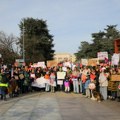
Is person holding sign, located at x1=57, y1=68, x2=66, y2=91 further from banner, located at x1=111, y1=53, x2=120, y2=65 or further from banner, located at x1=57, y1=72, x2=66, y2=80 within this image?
banner, located at x1=111, y1=53, x2=120, y2=65

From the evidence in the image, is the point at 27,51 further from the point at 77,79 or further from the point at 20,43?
the point at 77,79

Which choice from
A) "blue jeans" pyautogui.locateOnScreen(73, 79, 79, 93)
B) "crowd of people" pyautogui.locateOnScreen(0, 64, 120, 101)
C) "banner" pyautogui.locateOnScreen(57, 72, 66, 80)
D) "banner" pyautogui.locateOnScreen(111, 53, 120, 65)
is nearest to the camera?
"banner" pyautogui.locateOnScreen(111, 53, 120, 65)

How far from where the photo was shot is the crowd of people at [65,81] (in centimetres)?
2295

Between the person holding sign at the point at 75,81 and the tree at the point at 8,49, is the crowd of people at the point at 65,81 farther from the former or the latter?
the tree at the point at 8,49

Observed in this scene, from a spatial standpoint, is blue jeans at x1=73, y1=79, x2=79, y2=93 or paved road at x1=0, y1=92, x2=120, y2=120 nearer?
paved road at x1=0, y1=92, x2=120, y2=120

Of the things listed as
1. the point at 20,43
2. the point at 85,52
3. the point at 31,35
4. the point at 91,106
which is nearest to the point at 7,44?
the point at 20,43

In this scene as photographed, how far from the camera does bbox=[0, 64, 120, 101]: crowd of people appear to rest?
22953 millimetres

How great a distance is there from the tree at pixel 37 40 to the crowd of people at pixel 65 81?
44829 mm

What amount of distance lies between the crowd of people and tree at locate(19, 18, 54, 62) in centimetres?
4483

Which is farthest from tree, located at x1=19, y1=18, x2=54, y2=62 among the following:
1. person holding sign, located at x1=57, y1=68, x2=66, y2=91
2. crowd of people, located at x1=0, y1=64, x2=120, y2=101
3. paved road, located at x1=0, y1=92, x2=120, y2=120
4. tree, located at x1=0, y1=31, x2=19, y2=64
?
paved road, located at x1=0, y1=92, x2=120, y2=120

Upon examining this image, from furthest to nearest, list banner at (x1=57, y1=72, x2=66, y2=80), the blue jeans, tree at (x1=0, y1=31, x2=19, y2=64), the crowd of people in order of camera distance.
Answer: tree at (x1=0, y1=31, x2=19, y2=64), banner at (x1=57, y1=72, x2=66, y2=80), the blue jeans, the crowd of people

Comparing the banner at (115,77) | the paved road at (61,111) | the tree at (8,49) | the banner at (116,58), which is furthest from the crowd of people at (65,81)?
the tree at (8,49)

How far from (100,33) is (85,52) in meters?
5.03

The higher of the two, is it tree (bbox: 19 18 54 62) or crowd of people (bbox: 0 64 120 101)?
tree (bbox: 19 18 54 62)
